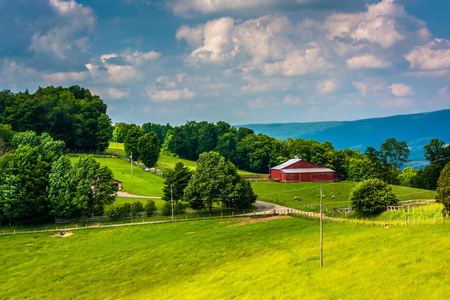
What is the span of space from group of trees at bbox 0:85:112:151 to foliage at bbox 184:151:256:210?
69737 mm

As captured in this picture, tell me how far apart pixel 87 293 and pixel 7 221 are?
36.2 meters

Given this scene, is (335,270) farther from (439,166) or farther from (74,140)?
(74,140)

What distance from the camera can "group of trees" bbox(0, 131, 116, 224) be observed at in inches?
2478

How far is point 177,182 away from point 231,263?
33.0 metres

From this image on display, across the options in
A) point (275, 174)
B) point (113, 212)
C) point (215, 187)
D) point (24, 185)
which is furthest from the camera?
point (275, 174)

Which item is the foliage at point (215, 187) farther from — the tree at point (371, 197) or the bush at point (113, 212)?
the tree at point (371, 197)

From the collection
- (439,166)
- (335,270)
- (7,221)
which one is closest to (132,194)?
(7,221)

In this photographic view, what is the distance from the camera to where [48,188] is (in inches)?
2586

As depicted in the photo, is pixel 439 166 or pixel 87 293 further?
pixel 439 166

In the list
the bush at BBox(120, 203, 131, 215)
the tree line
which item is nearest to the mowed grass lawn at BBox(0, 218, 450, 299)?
the bush at BBox(120, 203, 131, 215)

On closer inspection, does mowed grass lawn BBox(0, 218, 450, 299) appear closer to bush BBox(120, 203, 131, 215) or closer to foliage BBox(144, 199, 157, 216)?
bush BBox(120, 203, 131, 215)

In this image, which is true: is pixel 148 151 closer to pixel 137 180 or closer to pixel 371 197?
pixel 137 180

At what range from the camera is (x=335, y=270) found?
34.3 meters

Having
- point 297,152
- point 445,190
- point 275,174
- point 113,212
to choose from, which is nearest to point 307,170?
point 275,174
